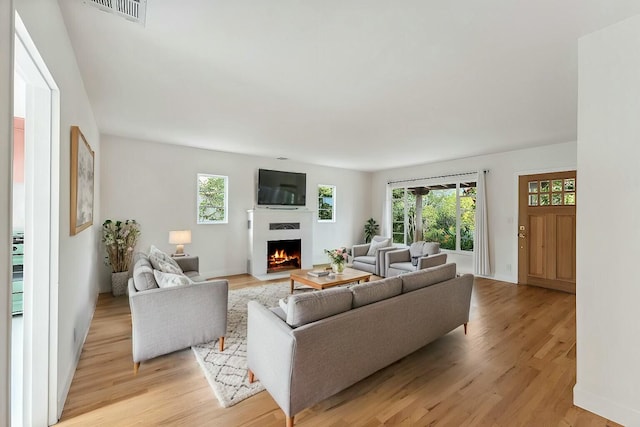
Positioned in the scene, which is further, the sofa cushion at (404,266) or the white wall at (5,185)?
the sofa cushion at (404,266)

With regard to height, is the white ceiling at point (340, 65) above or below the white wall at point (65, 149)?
above

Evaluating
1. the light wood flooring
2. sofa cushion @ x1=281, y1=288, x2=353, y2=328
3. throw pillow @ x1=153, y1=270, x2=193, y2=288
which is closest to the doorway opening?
the light wood flooring

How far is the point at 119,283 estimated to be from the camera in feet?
14.0

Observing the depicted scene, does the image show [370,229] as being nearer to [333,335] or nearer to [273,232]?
[273,232]

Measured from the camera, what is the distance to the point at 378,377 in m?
2.26

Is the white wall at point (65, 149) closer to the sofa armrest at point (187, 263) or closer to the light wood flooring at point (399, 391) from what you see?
the light wood flooring at point (399, 391)

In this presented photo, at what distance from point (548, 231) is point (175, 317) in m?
5.83

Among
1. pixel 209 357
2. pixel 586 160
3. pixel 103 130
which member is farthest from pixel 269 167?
pixel 586 160

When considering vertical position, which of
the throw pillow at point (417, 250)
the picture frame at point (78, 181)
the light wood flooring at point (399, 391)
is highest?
the picture frame at point (78, 181)

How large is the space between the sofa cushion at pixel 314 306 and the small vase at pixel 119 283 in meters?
3.61

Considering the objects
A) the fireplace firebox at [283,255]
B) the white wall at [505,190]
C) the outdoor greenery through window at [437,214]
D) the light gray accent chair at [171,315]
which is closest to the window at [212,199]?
the fireplace firebox at [283,255]

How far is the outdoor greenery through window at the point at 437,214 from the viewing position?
6.10 metres

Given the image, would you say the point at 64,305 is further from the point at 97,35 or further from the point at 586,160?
the point at 586,160

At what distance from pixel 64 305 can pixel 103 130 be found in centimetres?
329
